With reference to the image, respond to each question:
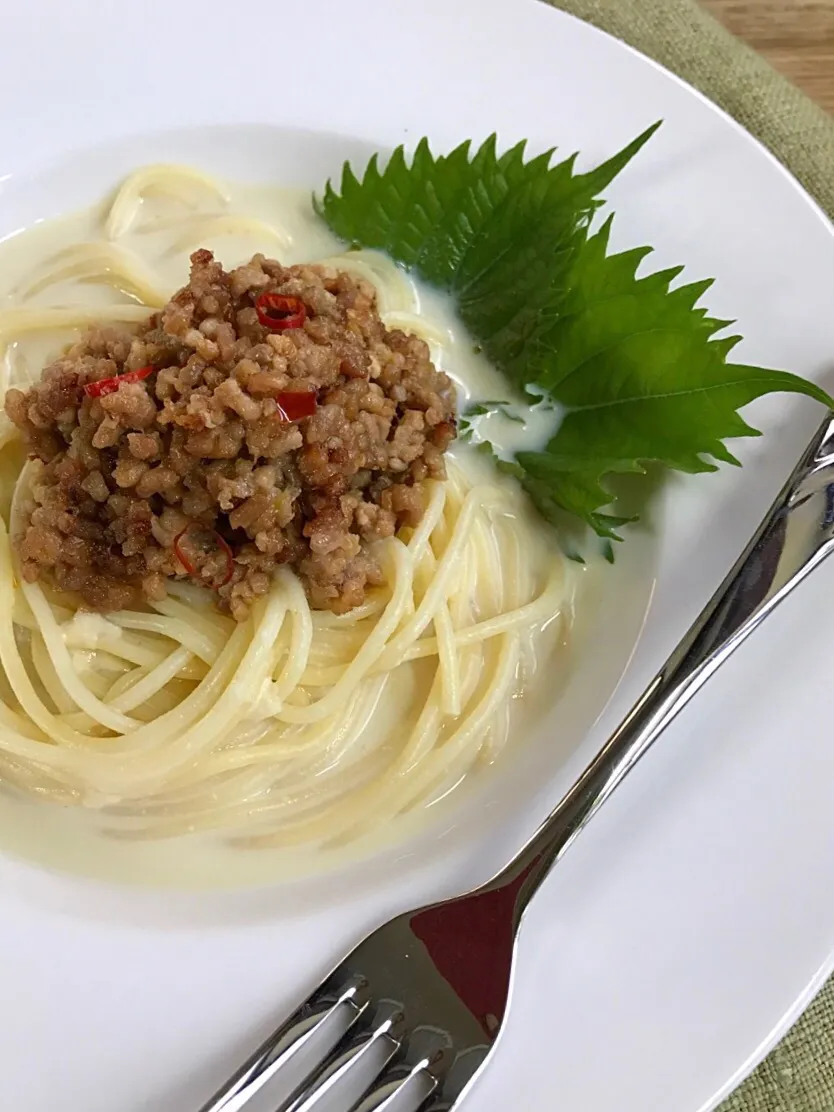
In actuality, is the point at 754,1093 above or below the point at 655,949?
below

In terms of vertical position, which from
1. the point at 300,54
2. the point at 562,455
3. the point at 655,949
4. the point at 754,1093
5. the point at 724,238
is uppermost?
the point at 300,54

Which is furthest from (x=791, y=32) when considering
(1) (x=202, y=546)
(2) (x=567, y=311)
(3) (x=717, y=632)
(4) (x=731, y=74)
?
(1) (x=202, y=546)

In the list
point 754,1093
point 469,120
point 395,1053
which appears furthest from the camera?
point 469,120

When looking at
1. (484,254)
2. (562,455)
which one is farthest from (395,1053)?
(484,254)

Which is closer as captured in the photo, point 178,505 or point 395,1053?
point 395,1053

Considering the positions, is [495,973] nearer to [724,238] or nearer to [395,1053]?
[395,1053]

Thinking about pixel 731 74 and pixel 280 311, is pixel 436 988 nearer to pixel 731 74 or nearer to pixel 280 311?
pixel 280 311

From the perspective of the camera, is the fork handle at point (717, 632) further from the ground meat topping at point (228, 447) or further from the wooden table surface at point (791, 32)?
the wooden table surface at point (791, 32)
